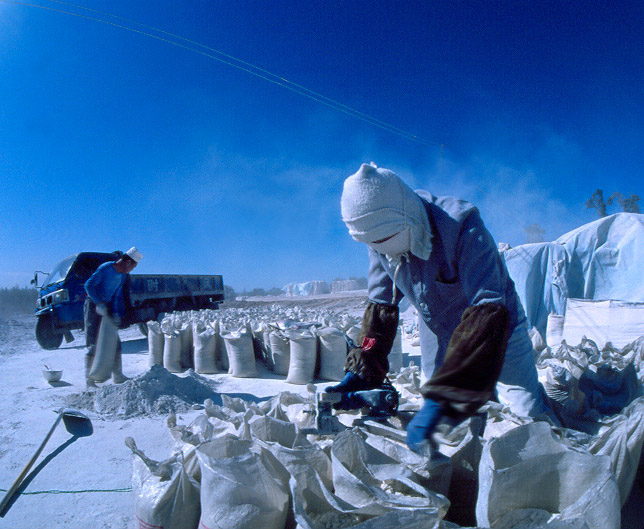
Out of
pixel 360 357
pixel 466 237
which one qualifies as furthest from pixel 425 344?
pixel 466 237

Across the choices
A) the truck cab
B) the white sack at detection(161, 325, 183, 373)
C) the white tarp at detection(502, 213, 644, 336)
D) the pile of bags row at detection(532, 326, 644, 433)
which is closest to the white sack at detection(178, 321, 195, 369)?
the white sack at detection(161, 325, 183, 373)

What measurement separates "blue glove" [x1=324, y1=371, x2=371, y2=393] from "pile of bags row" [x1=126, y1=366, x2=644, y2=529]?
164 millimetres

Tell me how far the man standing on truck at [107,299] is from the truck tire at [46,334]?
3889 mm

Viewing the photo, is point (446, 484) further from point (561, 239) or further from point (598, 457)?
point (561, 239)

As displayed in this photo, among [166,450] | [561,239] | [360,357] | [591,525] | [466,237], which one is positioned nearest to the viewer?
[591,525]

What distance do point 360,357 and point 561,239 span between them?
6298mm

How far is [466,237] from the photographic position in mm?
1219

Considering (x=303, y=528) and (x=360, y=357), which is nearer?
(x=303, y=528)

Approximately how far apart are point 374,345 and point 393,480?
601mm

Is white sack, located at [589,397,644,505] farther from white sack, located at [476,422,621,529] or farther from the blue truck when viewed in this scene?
the blue truck

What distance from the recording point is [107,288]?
4098mm

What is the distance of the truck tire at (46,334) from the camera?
7.26 meters

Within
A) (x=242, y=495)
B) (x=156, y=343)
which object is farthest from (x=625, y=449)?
(x=156, y=343)

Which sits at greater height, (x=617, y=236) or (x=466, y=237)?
(x=617, y=236)
